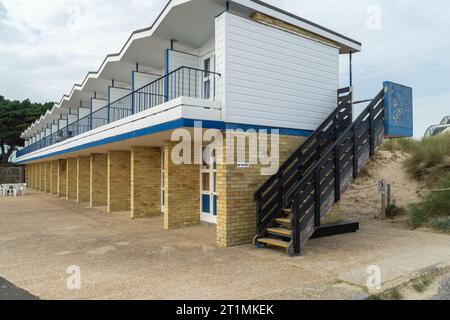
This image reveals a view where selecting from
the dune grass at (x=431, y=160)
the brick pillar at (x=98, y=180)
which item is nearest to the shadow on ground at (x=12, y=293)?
the brick pillar at (x=98, y=180)

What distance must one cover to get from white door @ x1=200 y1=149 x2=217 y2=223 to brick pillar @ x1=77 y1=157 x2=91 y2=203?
10295 mm

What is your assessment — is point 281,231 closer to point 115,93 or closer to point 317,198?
point 317,198

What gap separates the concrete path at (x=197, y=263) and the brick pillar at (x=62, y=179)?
14.1m

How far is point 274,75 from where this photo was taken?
25.2 feet

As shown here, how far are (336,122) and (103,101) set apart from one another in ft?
43.2

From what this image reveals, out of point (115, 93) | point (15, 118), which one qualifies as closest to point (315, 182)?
point (115, 93)

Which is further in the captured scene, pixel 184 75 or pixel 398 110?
pixel 184 75

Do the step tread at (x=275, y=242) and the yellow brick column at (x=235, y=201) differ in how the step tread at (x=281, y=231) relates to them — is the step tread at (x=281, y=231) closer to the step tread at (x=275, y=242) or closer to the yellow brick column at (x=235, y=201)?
the step tread at (x=275, y=242)

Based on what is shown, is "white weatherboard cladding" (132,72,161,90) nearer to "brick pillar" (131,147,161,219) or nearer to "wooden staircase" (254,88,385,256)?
"brick pillar" (131,147,161,219)

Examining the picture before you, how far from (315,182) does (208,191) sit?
4.24m

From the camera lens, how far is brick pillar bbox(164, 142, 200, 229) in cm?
925

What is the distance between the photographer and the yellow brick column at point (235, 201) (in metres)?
6.88
